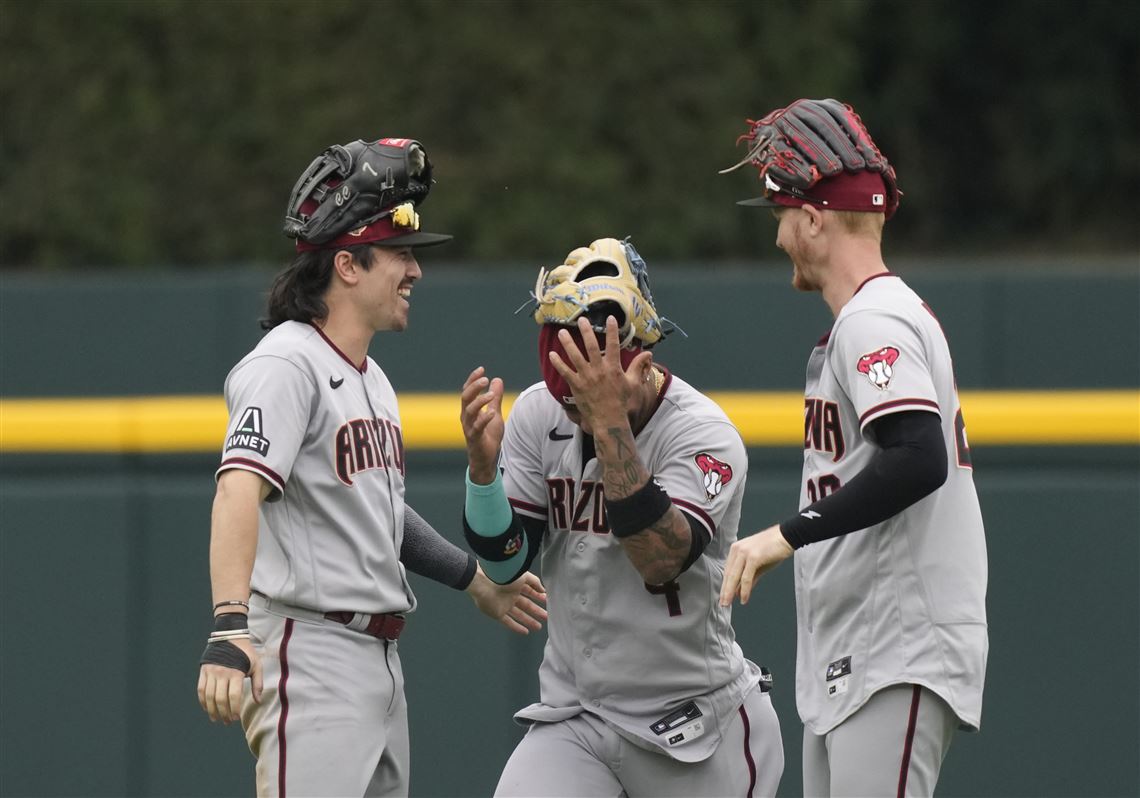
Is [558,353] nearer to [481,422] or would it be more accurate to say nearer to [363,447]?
[481,422]

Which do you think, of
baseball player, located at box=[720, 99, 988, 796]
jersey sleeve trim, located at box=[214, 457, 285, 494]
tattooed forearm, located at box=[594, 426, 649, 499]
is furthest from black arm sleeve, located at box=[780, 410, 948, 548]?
jersey sleeve trim, located at box=[214, 457, 285, 494]

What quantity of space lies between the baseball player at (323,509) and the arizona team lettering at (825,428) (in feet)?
3.08

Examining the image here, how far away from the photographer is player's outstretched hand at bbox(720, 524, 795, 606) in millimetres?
3148

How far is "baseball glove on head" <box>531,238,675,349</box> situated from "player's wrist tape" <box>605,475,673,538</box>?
339 mm

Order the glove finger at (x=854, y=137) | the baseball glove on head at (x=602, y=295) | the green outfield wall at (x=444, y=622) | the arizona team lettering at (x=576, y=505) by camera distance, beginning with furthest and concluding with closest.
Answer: the green outfield wall at (x=444, y=622)
the arizona team lettering at (x=576, y=505)
the glove finger at (x=854, y=137)
the baseball glove on head at (x=602, y=295)

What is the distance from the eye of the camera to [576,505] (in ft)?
11.9

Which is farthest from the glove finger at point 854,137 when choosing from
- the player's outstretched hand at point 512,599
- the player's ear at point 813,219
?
the player's outstretched hand at point 512,599

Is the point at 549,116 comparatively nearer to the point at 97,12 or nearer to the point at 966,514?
the point at 97,12

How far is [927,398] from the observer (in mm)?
3193

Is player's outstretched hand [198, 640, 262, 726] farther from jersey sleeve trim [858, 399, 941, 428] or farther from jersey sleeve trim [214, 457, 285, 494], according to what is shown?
jersey sleeve trim [858, 399, 941, 428]

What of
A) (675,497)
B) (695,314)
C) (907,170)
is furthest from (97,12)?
(675,497)

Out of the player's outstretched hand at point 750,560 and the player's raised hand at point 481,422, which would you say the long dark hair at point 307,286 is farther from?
the player's outstretched hand at point 750,560

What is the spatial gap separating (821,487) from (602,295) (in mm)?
621

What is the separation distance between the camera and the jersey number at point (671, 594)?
11.6 ft
